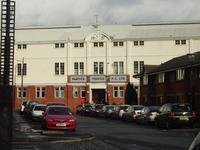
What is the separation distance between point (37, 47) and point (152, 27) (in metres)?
19.0

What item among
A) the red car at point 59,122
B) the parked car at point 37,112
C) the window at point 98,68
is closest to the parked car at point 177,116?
the red car at point 59,122

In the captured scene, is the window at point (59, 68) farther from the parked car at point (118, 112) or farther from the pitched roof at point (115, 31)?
the parked car at point (118, 112)

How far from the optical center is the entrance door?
92.1m

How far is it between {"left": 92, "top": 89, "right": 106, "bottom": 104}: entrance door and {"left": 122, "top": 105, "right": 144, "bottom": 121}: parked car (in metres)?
40.7

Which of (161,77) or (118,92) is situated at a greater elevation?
(161,77)

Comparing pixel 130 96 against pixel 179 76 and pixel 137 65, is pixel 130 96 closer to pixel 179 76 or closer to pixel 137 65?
pixel 137 65

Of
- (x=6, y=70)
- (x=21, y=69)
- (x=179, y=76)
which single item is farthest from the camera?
(x=21, y=69)

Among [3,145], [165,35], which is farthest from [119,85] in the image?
[3,145]

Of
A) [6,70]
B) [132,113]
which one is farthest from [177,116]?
[6,70]

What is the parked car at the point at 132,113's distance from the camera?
4652 cm

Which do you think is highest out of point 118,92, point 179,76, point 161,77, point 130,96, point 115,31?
point 115,31

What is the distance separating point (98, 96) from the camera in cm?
9275

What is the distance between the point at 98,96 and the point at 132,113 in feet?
149

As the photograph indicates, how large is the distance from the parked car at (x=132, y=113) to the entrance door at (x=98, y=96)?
40703mm
